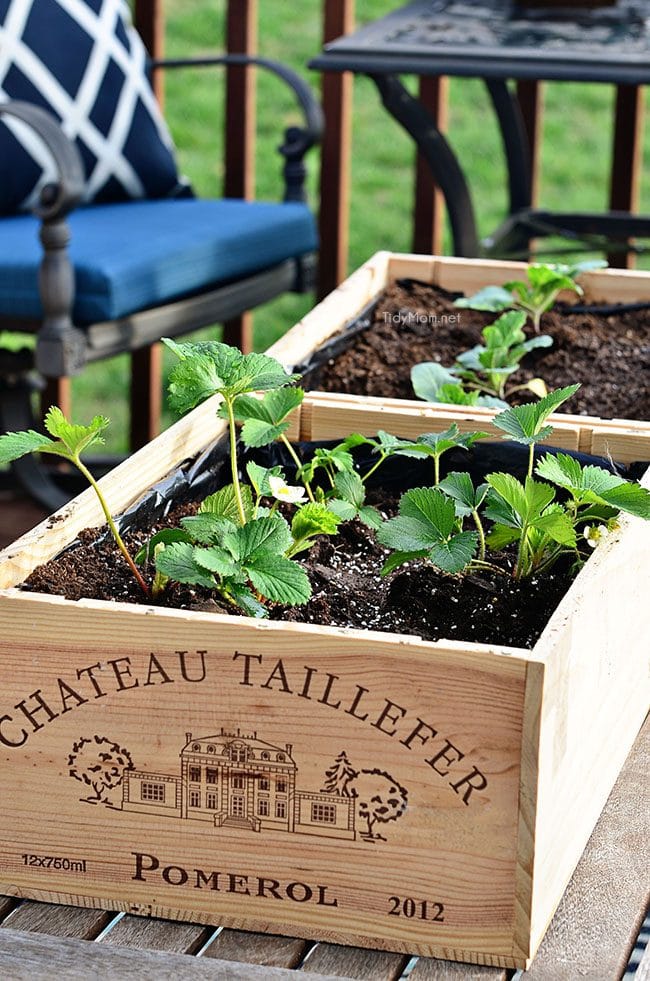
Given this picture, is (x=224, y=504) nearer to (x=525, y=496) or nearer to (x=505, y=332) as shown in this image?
(x=525, y=496)

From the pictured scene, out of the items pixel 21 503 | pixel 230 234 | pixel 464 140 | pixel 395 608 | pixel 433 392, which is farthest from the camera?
pixel 464 140

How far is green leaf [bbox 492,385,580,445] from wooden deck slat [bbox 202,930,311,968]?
423 mm

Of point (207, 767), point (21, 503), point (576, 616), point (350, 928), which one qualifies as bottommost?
point (21, 503)

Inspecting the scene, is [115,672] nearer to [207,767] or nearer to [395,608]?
[207,767]

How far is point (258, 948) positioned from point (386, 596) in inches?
13.5

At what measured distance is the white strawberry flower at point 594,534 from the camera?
1215 millimetres

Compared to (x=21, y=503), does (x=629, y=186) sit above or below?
above

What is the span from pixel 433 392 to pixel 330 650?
740 mm

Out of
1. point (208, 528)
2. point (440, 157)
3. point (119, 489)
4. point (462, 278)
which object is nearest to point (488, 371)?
point (462, 278)

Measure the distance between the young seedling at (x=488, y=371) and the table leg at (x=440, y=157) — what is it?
1072 millimetres

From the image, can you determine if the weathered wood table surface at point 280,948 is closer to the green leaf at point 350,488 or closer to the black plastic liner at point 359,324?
the green leaf at point 350,488

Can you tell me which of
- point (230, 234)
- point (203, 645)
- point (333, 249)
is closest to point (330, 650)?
point (203, 645)

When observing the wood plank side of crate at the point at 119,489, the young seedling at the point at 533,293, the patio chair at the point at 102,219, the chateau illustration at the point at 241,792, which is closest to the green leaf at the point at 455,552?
the chateau illustration at the point at 241,792

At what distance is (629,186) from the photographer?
3494 millimetres
